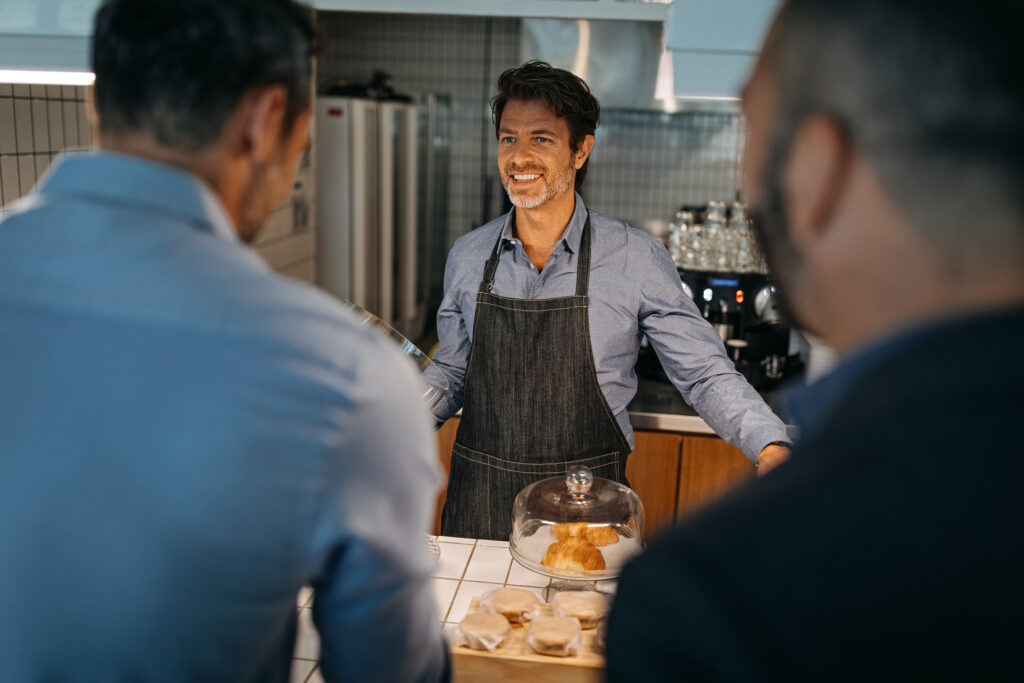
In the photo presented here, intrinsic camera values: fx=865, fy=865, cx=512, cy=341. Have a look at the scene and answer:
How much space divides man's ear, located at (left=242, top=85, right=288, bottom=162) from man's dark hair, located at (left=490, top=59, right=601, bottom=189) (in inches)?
52.5

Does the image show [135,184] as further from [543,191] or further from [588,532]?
[543,191]

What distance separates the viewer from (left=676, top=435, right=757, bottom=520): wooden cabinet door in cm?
238

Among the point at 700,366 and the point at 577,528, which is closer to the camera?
the point at 577,528

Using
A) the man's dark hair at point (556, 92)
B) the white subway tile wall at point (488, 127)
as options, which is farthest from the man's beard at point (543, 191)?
the white subway tile wall at point (488, 127)

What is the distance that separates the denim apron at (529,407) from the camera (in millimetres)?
1858

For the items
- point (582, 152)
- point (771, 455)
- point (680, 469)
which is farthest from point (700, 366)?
point (680, 469)

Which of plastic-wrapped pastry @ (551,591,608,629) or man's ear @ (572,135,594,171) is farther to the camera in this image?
man's ear @ (572,135,594,171)

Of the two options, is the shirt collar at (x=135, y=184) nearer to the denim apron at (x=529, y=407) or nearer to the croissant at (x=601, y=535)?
the croissant at (x=601, y=535)

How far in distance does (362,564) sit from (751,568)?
0.34 metres

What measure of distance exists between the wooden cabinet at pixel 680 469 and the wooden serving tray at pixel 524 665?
1.27m

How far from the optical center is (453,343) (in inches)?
77.7

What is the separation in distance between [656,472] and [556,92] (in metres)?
1.08

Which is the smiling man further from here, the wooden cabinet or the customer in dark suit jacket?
the customer in dark suit jacket

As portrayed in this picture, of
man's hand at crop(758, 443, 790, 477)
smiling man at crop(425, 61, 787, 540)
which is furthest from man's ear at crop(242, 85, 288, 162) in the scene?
smiling man at crop(425, 61, 787, 540)
